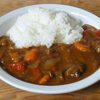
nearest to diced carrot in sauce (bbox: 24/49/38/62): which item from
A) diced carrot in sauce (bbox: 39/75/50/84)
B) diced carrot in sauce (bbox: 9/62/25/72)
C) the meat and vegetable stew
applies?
the meat and vegetable stew

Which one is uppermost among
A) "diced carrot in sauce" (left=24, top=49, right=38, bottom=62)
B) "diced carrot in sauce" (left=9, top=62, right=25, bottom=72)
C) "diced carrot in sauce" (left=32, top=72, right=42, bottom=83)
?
"diced carrot in sauce" (left=24, top=49, right=38, bottom=62)

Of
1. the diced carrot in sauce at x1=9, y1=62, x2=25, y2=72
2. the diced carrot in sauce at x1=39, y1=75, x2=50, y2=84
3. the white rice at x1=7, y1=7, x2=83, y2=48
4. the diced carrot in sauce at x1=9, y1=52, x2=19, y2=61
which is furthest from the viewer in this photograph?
the white rice at x1=7, y1=7, x2=83, y2=48

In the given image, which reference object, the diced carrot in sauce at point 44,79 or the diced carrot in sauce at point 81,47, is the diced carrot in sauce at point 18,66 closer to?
the diced carrot in sauce at point 44,79

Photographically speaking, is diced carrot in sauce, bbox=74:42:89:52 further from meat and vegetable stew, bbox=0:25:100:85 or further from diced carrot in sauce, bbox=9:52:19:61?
diced carrot in sauce, bbox=9:52:19:61

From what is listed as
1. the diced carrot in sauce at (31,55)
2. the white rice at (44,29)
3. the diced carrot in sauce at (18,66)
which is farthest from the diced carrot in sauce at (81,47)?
the diced carrot in sauce at (18,66)

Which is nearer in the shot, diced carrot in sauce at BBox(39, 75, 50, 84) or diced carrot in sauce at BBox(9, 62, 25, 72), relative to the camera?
diced carrot in sauce at BBox(39, 75, 50, 84)

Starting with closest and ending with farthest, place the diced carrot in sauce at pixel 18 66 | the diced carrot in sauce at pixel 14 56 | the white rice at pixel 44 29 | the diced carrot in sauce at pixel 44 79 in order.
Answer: the diced carrot in sauce at pixel 44 79 < the diced carrot in sauce at pixel 18 66 < the diced carrot in sauce at pixel 14 56 < the white rice at pixel 44 29

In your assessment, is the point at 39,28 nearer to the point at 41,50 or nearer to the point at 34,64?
the point at 41,50

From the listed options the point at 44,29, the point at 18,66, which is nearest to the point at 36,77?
the point at 18,66

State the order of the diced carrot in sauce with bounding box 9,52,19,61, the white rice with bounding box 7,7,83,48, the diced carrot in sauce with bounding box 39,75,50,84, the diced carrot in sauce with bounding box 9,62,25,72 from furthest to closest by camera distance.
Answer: the white rice with bounding box 7,7,83,48 < the diced carrot in sauce with bounding box 9,52,19,61 < the diced carrot in sauce with bounding box 9,62,25,72 < the diced carrot in sauce with bounding box 39,75,50,84
